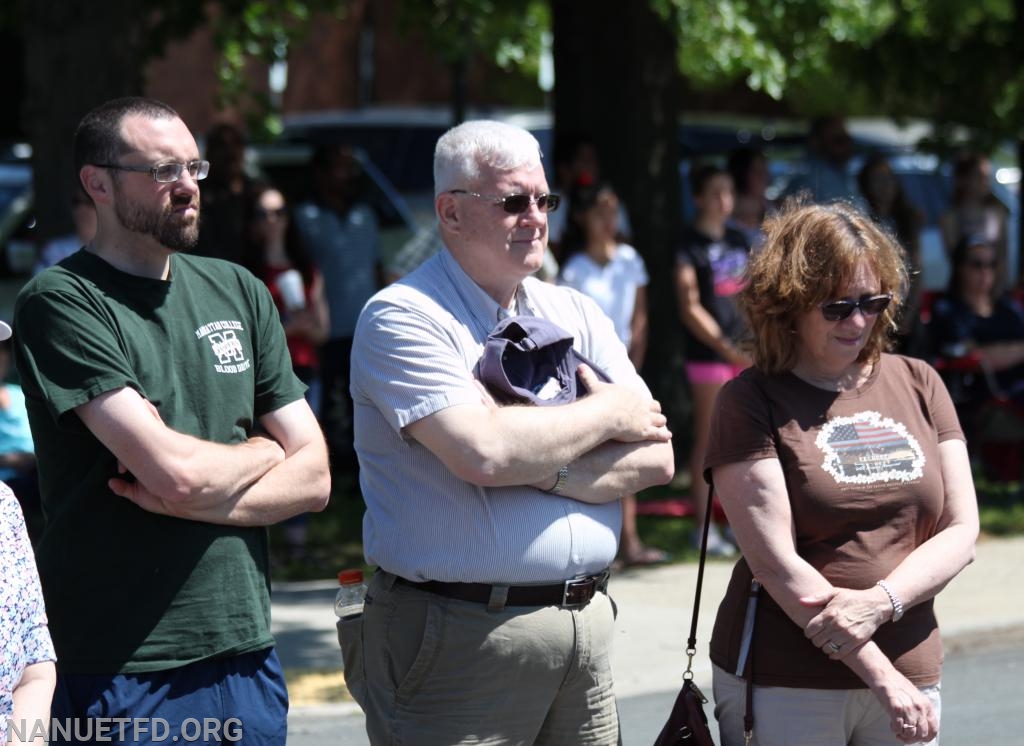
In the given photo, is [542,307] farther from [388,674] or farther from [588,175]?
[588,175]

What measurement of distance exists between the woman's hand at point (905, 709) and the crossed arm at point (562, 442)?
72cm

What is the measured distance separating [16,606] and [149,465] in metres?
0.50

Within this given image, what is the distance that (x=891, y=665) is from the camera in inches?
143

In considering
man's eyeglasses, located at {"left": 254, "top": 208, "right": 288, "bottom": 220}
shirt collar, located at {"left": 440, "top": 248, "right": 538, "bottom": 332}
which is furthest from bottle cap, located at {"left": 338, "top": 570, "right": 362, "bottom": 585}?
man's eyeglasses, located at {"left": 254, "top": 208, "right": 288, "bottom": 220}

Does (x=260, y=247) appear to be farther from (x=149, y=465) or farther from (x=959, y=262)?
(x=149, y=465)

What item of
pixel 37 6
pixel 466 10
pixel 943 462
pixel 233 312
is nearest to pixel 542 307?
pixel 233 312

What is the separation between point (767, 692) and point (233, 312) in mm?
1568

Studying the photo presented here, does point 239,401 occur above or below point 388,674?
above

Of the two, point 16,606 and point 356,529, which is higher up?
point 16,606

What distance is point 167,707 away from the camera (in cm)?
343

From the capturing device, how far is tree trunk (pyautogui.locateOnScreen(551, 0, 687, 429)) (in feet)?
34.8

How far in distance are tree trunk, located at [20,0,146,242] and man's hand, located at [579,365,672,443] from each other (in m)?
5.11

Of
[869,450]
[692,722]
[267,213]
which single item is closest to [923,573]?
[869,450]

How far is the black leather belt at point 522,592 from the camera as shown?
11.6 feet
